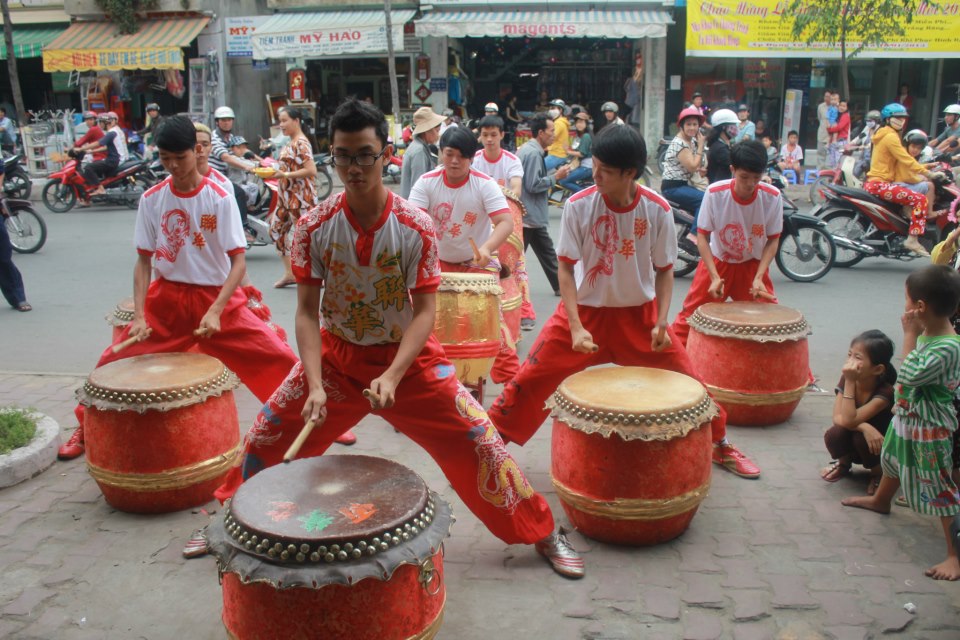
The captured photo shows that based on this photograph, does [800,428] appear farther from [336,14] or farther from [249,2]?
[249,2]

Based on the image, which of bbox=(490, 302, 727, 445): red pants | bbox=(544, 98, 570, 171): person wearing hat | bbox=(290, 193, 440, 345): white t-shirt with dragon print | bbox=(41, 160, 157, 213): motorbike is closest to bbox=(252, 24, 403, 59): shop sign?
bbox=(41, 160, 157, 213): motorbike

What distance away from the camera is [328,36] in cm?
1920

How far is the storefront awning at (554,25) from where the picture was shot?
58.3ft

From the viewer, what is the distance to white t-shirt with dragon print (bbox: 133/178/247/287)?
4.40 m

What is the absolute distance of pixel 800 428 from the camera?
514 centimetres

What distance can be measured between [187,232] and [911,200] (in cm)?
804

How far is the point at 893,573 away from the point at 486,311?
8.10 ft

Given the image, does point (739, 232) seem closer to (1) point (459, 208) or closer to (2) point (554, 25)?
A: (1) point (459, 208)

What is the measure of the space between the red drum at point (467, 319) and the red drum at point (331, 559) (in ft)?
7.43

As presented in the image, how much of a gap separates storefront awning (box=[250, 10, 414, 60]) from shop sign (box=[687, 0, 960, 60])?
6.48 meters

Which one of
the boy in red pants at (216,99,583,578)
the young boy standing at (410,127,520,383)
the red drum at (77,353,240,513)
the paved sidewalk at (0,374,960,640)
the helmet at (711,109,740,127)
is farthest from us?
the helmet at (711,109,740,127)

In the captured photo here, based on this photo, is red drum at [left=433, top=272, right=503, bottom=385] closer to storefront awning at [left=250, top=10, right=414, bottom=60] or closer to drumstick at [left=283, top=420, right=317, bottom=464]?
drumstick at [left=283, top=420, right=317, bottom=464]

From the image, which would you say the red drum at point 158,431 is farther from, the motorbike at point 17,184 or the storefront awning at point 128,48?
the storefront awning at point 128,48

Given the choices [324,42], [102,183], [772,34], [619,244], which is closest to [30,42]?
[324,42]
